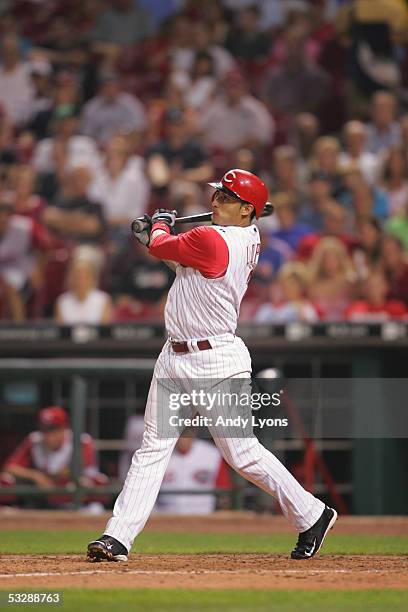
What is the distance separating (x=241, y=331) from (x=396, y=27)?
17.7 ft

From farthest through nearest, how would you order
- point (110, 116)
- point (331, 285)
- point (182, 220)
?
point (110, 116)
point (331, 285)
point (182, 220)

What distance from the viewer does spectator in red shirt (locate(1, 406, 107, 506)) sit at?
1035cm

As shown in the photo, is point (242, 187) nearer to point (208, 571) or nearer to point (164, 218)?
point (164, 218)

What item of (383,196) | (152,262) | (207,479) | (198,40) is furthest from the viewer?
(198,40)

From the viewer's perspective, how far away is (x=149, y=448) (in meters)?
6.16

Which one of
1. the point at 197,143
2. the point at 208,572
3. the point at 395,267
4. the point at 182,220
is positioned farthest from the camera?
the point at 197,143

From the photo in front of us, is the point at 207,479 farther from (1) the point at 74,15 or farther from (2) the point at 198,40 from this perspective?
(1) the point at 74,15

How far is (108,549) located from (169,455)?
52 cm

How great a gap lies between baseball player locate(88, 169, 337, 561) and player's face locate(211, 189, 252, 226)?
0.03m

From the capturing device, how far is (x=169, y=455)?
6203 millimetres

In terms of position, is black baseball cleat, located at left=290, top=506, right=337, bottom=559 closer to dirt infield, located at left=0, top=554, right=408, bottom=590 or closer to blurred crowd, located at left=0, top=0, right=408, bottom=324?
dirt infield, located at left=0, top=554, right=408, bottom=590

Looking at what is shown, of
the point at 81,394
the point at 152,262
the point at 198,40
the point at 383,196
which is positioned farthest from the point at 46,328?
the point at 198,40

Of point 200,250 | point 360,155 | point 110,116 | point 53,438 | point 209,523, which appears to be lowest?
point 209,523

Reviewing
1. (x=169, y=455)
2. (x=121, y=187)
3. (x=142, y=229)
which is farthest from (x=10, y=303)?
(x=169, y=455)
